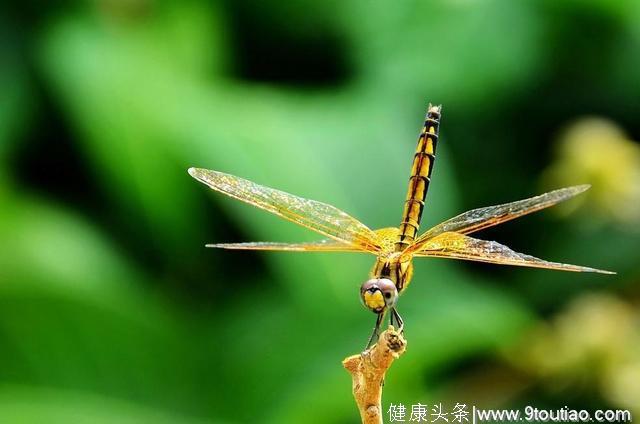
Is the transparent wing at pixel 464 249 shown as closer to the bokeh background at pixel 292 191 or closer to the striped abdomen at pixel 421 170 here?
the striped abdomen at pixel 421 170

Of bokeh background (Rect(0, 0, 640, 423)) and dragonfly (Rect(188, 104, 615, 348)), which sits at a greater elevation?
bokeh background (Rect(0, 0, 640, 423))

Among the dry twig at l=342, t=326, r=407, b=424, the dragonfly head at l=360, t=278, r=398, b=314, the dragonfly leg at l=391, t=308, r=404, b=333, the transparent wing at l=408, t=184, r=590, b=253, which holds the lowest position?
the dry twig at l=342, t=326, r=407, b=424

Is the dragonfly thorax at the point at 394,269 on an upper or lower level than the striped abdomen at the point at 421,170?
lower

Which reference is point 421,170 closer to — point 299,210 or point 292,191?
point 299,210

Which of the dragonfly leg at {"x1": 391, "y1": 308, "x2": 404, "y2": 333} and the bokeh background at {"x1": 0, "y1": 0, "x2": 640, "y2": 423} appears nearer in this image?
the dragonfly leg at {"x1": 391, "y1": 308, "x2": 404, "y2": 333}

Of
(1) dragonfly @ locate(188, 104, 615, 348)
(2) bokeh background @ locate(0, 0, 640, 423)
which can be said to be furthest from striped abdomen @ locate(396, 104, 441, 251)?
(2) bokeh background @ locate(0, 0, 640, 423)

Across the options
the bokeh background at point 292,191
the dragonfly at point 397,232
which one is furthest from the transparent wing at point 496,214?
the bokeh background at point 292,191


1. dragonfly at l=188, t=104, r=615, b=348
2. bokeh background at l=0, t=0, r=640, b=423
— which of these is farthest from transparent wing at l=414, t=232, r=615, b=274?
bokeh background at l=0, t=0, r=640, b=423

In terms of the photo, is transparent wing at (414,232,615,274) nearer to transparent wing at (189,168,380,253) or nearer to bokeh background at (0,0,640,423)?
transparent wing at (189,168,380,253)
